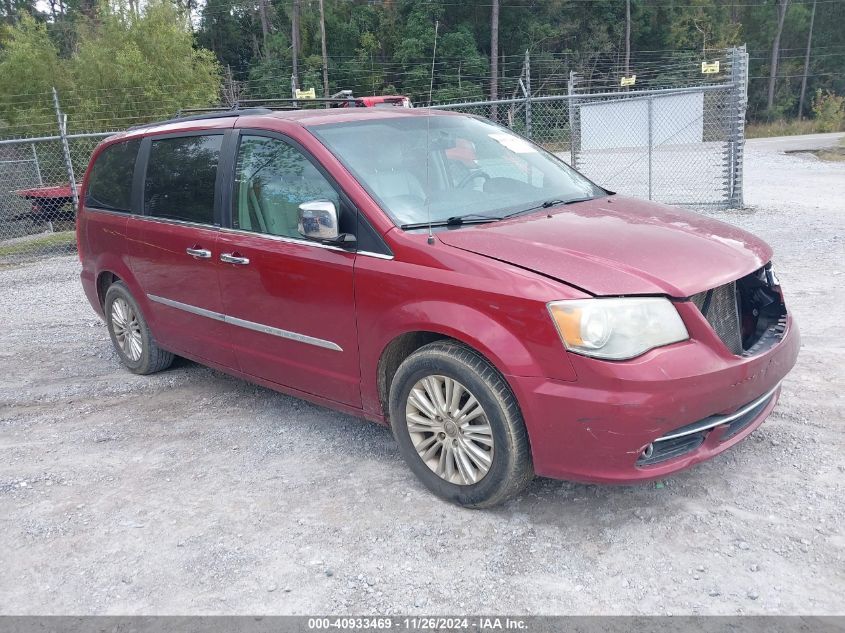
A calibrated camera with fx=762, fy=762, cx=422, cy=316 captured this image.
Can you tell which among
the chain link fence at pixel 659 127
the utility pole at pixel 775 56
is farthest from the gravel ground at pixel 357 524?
the utility pole at pixel 775 56

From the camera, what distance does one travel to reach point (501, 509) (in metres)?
3.52

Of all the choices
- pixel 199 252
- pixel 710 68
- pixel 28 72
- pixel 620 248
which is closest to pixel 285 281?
pixel 199 252

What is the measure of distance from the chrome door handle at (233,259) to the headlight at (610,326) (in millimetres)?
1995

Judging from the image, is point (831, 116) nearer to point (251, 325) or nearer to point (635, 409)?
point (251, 325)

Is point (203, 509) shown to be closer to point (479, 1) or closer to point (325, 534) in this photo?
point (325, 534)

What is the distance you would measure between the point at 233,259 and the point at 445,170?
132 cm

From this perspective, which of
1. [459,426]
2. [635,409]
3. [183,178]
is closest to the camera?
[635,409]

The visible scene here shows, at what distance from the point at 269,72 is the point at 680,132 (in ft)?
106

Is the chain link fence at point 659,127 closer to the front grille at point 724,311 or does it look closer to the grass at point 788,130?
the front grille at point 724,311

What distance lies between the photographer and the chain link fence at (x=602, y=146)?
11.9 metres

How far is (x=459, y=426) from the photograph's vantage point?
3438 mm

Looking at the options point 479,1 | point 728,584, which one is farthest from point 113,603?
point 479,1

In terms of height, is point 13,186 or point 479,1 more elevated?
point 479,1

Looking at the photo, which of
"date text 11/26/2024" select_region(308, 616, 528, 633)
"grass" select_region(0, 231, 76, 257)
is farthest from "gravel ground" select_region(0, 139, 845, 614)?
"grass" select_region(0, 231, 76, 257)
